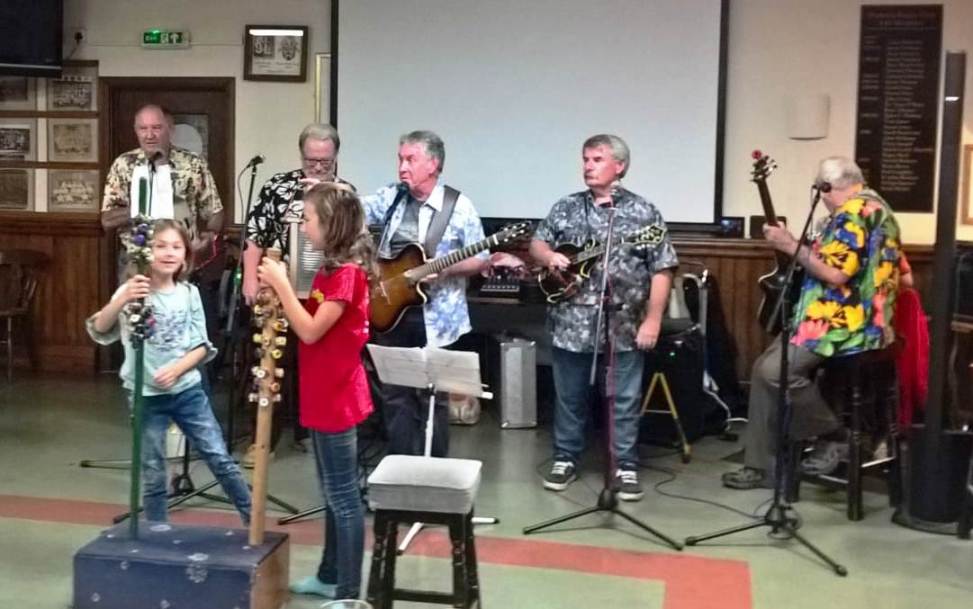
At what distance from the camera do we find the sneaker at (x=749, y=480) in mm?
5156

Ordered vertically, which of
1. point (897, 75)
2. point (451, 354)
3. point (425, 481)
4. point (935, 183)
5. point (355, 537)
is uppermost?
point (897, 75)

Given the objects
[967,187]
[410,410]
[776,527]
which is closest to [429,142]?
[410,410]

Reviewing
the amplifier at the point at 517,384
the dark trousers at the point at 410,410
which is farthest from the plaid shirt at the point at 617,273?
the amplifier at the point at 517,384

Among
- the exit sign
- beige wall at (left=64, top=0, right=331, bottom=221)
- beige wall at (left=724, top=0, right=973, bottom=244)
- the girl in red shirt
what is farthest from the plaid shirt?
the exit sign

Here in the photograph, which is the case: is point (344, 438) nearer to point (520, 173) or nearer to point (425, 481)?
point (425, 481)

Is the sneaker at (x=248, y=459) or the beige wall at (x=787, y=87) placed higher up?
the beige wall at (x=787, y=87)

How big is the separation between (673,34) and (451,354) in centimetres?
347

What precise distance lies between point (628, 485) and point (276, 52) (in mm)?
3882

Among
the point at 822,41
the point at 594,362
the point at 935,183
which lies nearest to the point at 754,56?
the point at 822,41

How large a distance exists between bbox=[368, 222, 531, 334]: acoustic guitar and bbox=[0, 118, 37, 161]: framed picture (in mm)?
4161

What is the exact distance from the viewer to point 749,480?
5.17 m

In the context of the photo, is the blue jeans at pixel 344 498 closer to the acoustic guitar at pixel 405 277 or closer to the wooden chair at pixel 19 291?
the acoustic guitar at pixel 405 277

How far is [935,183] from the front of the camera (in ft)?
21.5

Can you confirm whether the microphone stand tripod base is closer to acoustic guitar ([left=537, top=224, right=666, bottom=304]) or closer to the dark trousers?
the dark trousers
